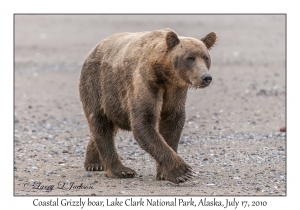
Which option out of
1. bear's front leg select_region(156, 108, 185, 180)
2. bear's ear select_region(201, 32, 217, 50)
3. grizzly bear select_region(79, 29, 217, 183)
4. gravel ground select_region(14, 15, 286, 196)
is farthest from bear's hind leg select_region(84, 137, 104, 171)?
bear's ear select_region(201, 32, 217, 50)

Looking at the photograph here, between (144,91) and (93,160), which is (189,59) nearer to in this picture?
(144,91)

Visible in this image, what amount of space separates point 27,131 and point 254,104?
502 centimetres

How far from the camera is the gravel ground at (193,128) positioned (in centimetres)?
812

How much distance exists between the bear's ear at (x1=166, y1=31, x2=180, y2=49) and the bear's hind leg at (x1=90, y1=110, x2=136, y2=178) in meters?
1.62

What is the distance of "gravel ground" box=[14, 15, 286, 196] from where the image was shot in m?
8.12

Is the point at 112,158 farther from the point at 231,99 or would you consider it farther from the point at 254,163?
the point at 231,99

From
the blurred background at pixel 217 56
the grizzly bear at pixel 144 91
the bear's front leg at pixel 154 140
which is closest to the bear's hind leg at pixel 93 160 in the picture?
the grizzly bear at pixel 144 91

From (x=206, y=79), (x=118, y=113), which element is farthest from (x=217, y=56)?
(x=206, y=79)

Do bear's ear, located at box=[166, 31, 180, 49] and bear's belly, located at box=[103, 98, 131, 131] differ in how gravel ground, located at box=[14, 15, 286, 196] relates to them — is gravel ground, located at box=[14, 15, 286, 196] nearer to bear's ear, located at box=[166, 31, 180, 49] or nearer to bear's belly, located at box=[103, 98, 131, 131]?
bear's belly, located at box=[103, 98, 131, 131]

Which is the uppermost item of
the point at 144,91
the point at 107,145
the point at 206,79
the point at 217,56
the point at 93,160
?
the point at 217,56

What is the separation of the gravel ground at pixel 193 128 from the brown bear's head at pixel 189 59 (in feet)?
4.34

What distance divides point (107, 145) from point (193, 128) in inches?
136

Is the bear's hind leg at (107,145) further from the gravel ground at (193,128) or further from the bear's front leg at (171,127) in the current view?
the bear's front leg at (171,127)

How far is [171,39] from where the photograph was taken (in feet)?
25.5
